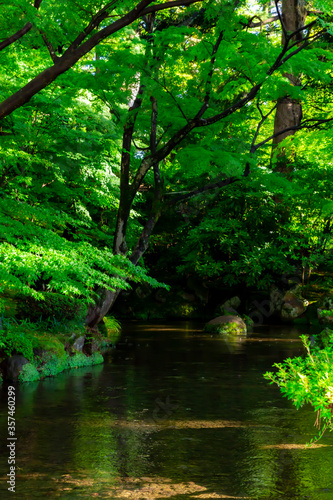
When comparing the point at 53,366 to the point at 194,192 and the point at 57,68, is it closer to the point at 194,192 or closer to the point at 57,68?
the point at 57,68

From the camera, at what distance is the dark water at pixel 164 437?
254 inches

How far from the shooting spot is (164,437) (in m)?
8.67

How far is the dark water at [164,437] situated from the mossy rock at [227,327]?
8.70 meters

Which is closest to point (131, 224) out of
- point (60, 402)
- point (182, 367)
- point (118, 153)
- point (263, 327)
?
point (118, 153)

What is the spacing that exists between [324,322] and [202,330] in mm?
4990

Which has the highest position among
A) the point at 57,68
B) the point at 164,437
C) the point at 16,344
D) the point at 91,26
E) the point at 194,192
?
the point at 91,26

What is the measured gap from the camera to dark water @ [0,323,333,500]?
6449mm

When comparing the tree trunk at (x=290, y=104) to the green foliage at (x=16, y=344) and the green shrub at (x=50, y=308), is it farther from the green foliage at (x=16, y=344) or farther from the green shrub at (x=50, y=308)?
the green foliage at (x=16, y=344)

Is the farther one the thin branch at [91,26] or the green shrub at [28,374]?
the green shrub at [28,374]

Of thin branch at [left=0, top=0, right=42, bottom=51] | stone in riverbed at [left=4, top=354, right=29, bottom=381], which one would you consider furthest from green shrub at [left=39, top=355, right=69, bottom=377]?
thin branch at [left=0, top=0, right=42, bottom=51]

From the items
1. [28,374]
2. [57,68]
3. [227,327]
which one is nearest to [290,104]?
[227,327]

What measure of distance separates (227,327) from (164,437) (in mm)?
16276

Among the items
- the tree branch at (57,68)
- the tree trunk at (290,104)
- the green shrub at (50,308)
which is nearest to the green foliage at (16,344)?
the green shrub at (50,308)

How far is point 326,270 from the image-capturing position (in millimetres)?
30453
